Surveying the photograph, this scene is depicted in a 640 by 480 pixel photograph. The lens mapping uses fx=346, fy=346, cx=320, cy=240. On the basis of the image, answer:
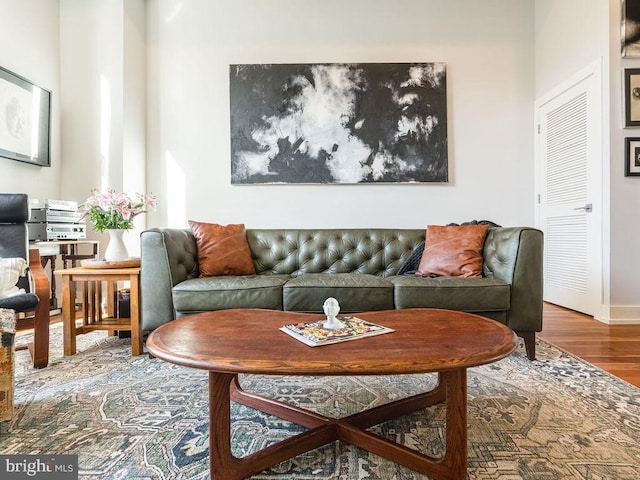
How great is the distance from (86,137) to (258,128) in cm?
171

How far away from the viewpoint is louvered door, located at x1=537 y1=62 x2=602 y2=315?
2908 millimetres

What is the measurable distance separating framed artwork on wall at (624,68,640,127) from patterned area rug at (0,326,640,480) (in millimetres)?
2123

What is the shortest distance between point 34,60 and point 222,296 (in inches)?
119

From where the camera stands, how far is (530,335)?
80.8 inches

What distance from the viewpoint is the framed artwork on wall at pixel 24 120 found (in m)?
2.87

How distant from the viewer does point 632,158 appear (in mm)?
2781

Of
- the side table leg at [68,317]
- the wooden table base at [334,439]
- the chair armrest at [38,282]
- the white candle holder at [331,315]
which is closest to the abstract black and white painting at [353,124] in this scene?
the side table leg at [68,317]

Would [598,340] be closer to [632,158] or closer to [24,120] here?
[632,158]

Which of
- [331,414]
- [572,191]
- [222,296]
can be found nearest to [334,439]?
[331,414]

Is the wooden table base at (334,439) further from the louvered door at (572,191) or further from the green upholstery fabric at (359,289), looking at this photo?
the louvered door at (572,191)

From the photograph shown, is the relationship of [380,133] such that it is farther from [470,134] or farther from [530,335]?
[530,335]

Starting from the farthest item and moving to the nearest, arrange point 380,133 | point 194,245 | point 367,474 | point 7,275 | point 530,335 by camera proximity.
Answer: point 380,133
point 194,245
point 530,335
point 7,275
point 367,474

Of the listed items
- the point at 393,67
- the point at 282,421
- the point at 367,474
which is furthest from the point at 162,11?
the point at 367,474

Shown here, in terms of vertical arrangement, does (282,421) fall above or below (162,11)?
below
